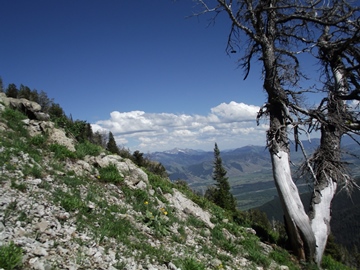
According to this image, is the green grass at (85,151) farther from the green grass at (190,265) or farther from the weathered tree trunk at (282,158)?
the weathered tree trunk at (282,158)

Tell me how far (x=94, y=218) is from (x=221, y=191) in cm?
5351

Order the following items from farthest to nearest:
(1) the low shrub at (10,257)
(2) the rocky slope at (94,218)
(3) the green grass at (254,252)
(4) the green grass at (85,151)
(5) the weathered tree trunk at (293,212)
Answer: (4) the green grass at (85,151), (5) the weathered tree trunk at (293,212), (3) the green grass at (254,252), (2) the rocky slope at (94,218), (1) the low shrub at (10,257)

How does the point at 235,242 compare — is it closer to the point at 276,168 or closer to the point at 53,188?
the point at 276,168

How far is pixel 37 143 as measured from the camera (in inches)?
409

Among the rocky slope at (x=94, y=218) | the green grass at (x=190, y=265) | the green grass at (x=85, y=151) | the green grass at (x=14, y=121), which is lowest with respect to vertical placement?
the green grass at (x=190, y=265)

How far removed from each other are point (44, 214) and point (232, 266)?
4.58m

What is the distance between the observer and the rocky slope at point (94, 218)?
16.4 feet

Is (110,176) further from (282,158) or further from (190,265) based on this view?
(282,158)

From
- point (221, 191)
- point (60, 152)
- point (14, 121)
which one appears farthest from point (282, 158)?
Result: point (221, 191)

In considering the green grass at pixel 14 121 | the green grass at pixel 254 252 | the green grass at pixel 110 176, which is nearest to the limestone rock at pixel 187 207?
the green grass at pixel 254 252

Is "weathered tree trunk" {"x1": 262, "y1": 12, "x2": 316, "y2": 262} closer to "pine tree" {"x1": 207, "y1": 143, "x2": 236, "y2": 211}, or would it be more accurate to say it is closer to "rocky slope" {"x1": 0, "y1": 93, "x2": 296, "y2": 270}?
"rocky slope" {"x1": 0, "y1": 93, "x2": 296, "y2": 270}

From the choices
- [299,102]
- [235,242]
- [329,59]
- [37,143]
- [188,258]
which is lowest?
[235,242]

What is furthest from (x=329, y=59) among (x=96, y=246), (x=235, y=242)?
(x=96, y=246)

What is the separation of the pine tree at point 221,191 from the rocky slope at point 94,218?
1673 inches
